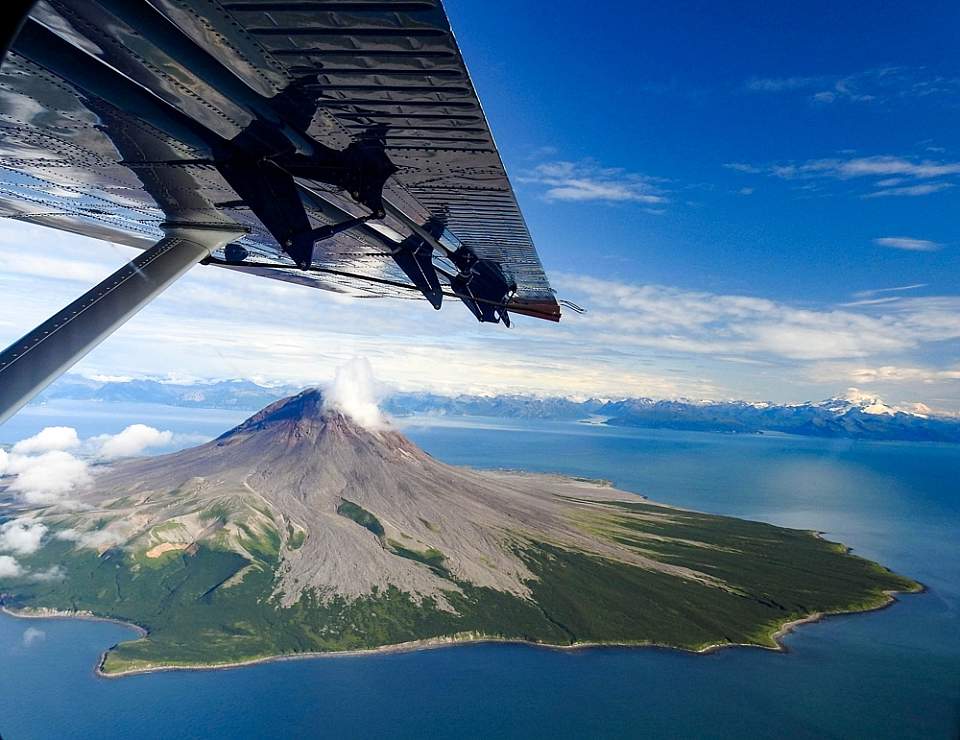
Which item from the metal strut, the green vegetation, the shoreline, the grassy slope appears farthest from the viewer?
the green vegetation

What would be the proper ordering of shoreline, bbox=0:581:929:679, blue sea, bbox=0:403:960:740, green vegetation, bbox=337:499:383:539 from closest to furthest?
blue sea, bbox=0:403:960:740 → shoreline, bbox=0:581:929:679 → green vegetation, bbox=337:499:383:539

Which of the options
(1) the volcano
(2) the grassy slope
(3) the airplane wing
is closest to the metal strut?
(3) the airplane wing

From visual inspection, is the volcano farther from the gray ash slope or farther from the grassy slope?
the gray ash slope

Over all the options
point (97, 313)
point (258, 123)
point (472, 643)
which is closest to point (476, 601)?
point (472, 643)

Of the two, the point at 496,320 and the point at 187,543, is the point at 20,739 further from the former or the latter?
the point at 496,320

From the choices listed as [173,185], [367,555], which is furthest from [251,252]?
[367,555]
